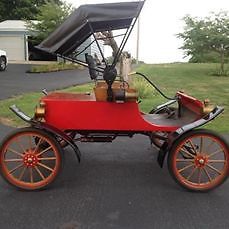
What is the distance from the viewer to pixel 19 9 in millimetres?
35250

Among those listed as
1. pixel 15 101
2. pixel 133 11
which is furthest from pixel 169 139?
pixel 15 101

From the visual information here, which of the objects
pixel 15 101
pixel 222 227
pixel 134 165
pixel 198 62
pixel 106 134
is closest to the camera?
pixel 222 227

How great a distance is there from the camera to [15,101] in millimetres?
9539

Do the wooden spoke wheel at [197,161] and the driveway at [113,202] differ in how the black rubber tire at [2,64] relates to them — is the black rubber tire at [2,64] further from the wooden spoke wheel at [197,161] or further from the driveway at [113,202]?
the wooden spoke wheel at [197,161]

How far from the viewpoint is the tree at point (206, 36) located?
16766 millimetres

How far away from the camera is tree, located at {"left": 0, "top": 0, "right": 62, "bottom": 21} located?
115 ft

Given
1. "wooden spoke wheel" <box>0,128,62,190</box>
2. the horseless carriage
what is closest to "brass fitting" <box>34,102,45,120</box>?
the horseless carriage

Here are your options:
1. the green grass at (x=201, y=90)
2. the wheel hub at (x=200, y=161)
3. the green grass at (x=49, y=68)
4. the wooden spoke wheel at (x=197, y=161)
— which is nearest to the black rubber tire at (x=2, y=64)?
the green grass at (x=49, y=68)

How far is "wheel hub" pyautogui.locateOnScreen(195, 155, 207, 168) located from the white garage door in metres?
25.4

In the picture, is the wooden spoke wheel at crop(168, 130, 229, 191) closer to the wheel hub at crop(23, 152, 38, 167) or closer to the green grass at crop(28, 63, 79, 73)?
the wheel hub at crop(23, 152, 38, 167)

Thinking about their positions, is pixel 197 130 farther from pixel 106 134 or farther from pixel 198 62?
pixel 198 62

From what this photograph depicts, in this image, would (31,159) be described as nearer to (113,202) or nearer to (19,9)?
(113,202)

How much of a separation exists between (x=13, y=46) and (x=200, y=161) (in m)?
25.9

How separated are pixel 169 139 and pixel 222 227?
1.13m
